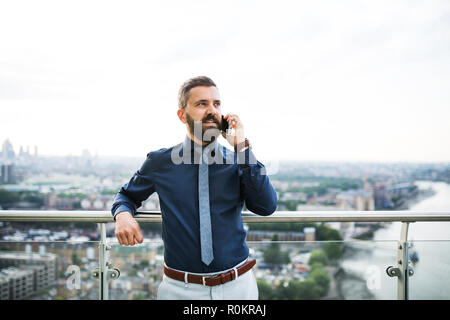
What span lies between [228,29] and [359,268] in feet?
36.6

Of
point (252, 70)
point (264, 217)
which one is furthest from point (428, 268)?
point (252, 70)

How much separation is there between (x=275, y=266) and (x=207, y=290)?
0.87 m

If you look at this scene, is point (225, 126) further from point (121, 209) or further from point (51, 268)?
point (51, 268)

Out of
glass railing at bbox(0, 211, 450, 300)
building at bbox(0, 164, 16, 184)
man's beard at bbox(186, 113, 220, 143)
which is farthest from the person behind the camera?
building at bbox(0, 164, 16, 184)

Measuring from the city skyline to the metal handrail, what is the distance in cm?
537

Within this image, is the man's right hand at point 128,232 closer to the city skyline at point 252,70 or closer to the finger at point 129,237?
the finger at point 129,237

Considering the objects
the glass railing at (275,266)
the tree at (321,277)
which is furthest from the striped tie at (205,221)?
the tree at (321,277)

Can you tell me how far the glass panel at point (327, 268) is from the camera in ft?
6.53

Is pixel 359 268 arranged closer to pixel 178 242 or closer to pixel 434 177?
pixel 178 242

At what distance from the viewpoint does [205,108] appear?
54.6 inches

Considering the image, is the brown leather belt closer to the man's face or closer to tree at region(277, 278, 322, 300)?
the man's face

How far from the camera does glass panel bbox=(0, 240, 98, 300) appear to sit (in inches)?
73.6

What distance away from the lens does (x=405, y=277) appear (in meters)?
2.02

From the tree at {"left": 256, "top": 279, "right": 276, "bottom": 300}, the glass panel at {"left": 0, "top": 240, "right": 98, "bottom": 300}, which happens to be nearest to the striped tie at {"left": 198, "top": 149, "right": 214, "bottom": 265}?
the tree at {"left": 256, "top": 279, "right": 276, "bottom": 300}
